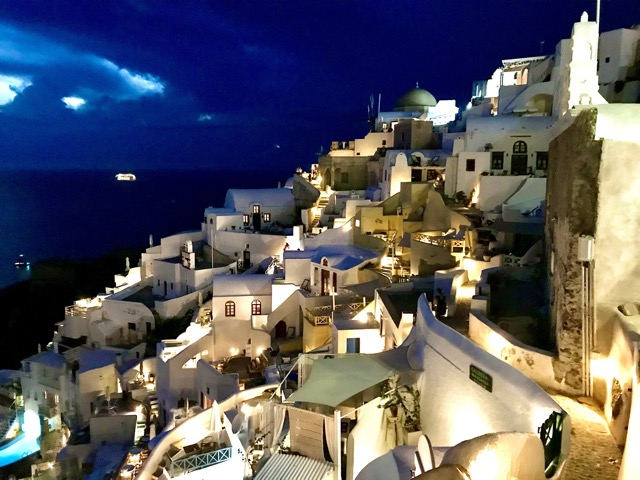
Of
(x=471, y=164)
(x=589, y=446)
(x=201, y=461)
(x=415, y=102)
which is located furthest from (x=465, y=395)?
(x=415, y=102)

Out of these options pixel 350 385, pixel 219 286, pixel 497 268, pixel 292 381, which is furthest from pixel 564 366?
pixel 219 286

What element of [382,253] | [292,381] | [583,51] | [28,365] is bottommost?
[28,365]

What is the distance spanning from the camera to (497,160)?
29.4 metres

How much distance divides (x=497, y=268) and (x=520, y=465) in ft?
40.4

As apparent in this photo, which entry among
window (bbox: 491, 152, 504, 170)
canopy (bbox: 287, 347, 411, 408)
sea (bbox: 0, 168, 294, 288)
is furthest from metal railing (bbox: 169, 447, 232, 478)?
sea (bbox: 0, 168, 294, 288)

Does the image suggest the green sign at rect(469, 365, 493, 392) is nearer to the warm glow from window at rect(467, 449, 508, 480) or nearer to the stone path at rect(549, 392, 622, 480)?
the stone path at rect(549, 392, 622, 480)

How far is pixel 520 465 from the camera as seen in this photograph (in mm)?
6355

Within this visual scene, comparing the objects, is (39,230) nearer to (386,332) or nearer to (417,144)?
(417,144)

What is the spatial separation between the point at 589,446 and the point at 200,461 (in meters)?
12.0

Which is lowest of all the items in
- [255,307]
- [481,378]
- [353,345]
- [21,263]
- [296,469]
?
[21,263]

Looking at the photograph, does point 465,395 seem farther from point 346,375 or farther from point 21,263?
point 21,263

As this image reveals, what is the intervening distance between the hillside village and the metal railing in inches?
2.6

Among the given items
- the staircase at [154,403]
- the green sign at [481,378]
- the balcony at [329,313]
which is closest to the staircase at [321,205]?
the balcony at [329,313]

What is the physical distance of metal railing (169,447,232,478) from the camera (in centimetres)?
1595
